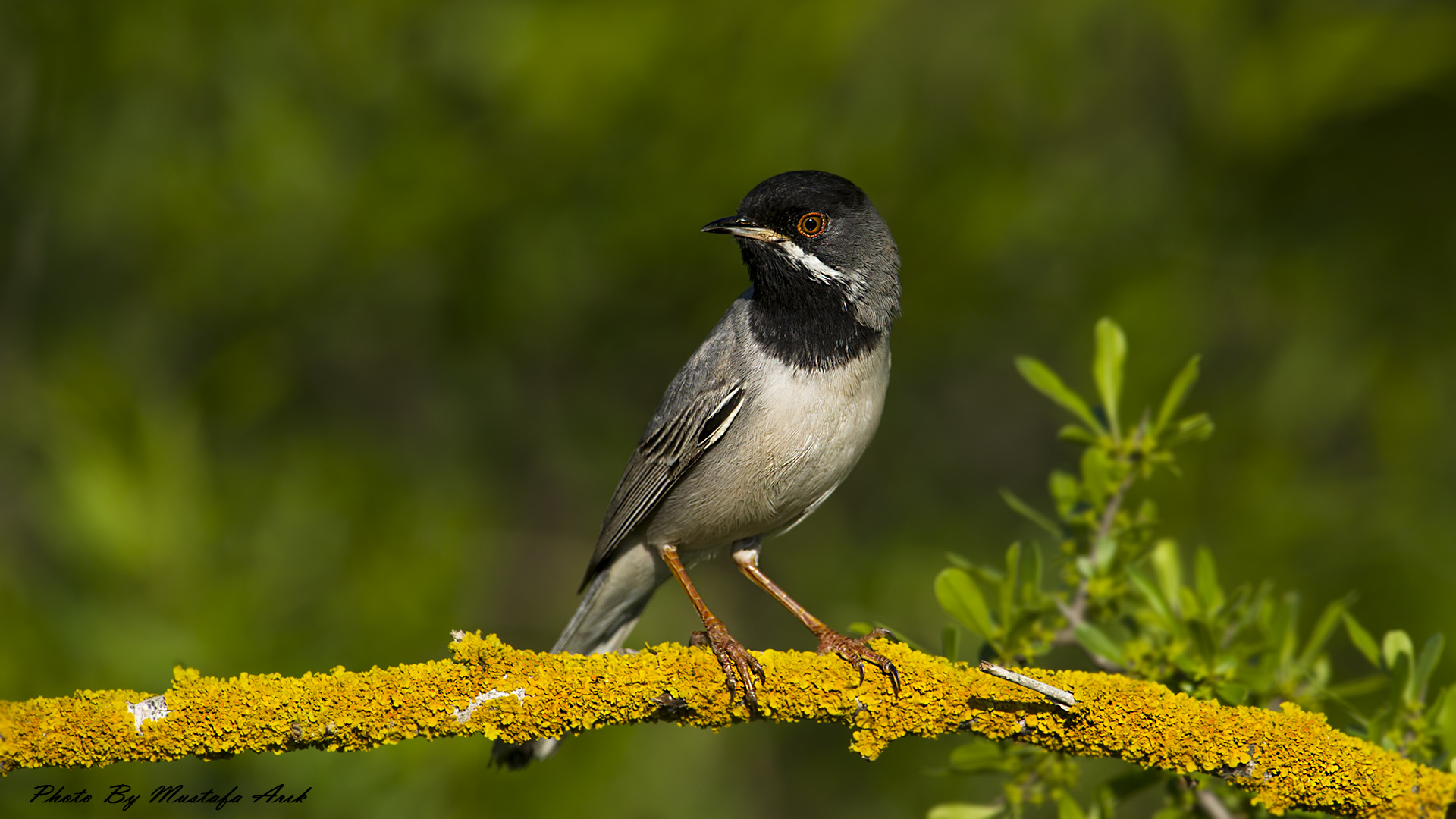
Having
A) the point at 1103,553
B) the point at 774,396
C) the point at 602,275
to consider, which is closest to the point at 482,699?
the point at 774,396

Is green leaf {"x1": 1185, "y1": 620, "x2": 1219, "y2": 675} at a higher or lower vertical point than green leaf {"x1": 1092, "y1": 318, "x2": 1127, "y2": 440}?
lower

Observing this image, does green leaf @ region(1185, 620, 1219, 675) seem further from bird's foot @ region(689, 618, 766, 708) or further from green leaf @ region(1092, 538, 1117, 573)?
bird's foot @ region(689, 618, 766, 708)

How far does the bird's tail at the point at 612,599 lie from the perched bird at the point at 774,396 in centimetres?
2

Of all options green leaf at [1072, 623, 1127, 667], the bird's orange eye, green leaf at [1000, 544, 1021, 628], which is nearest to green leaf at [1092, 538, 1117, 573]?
green leaf at [1072, 623, 1127, 667]

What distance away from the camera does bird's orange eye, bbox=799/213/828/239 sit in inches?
182

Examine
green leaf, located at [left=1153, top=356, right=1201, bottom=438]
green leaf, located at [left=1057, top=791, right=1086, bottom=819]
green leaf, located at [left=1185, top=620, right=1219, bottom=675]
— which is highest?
green leaf, located at [left=1153, top=356, right=1201, bottom=438]

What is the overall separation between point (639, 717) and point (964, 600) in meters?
1.25

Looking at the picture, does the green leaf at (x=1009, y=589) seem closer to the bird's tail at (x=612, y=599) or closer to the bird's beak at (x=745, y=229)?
the bird's beak at (x=745, y=229)

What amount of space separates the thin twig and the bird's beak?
7.61ft

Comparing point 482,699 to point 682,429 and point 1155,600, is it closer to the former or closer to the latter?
point 682,429

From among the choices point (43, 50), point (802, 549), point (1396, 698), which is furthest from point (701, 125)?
point (1396, 698)

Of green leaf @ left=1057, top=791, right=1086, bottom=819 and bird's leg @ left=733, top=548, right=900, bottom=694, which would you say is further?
green leaf @ left=1057, top=791, right=1086, bottom=819

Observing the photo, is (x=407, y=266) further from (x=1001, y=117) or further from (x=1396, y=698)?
(x=1396, y=698)

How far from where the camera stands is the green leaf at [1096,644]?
382cm
